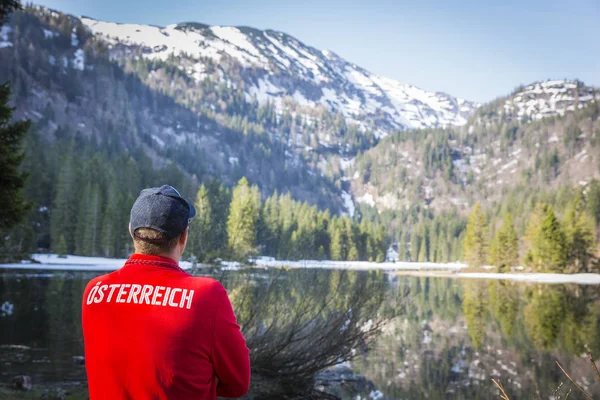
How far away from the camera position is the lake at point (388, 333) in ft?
38.8

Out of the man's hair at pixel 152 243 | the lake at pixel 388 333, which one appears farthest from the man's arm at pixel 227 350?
the lake at pixel 388 333

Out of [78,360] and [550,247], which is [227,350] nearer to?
[78,360]

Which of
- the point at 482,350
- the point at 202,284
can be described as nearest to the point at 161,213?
the point at 202,284

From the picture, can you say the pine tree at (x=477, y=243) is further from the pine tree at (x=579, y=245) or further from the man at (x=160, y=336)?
the man at (x=160, y=336)

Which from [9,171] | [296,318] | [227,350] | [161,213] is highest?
[9,171]

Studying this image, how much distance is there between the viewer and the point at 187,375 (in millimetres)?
2549

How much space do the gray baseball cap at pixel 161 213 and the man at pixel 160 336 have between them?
0.16 meters

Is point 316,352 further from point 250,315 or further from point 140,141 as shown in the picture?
point 140,141

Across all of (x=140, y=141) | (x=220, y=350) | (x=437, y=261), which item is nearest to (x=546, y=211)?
(x=437, y=261)

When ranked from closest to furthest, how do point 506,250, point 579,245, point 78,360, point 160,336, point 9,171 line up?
1. point 160,336
2. point 9,171
3. point 78,360
4. point 579,245
5. point 506,250

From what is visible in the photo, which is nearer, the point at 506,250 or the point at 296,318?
the point at 296,318

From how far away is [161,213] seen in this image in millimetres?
2791

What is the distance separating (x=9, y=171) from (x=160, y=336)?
10001mm

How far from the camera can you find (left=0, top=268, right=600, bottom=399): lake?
11836 millimetres
